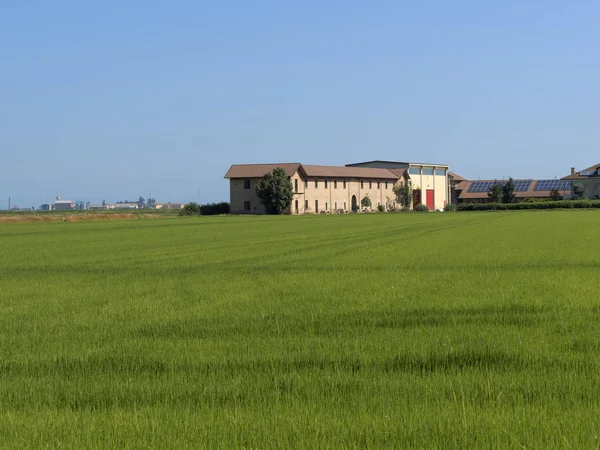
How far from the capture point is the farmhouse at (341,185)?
10050 centimetres

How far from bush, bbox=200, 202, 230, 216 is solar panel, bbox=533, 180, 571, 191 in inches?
2351

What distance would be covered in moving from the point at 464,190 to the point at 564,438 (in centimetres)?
13923

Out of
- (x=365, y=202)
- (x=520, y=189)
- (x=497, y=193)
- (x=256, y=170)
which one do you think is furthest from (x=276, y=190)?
(x=520, y=189)

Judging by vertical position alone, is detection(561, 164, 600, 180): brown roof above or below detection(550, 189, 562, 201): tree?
above

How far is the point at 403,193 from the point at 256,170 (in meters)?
26.2

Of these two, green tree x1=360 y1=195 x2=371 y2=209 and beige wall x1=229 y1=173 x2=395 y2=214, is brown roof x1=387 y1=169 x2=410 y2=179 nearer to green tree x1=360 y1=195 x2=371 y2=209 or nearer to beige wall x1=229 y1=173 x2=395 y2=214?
beige wall x1=229 y1=173 x2=395 y2=214

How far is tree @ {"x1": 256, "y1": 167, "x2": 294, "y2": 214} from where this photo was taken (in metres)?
94.7

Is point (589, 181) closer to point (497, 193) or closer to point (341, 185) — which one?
point (497, 193)

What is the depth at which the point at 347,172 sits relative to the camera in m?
111

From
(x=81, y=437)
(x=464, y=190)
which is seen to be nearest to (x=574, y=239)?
(x=81, y=437)

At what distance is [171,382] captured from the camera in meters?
6.36

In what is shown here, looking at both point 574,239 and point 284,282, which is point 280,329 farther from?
point 574,239

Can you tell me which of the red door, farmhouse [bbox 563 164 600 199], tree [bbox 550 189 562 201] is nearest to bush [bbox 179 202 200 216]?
the red door

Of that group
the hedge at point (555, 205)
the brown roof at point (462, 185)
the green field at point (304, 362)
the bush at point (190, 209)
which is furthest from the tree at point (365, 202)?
the green field at point (304, 362)
